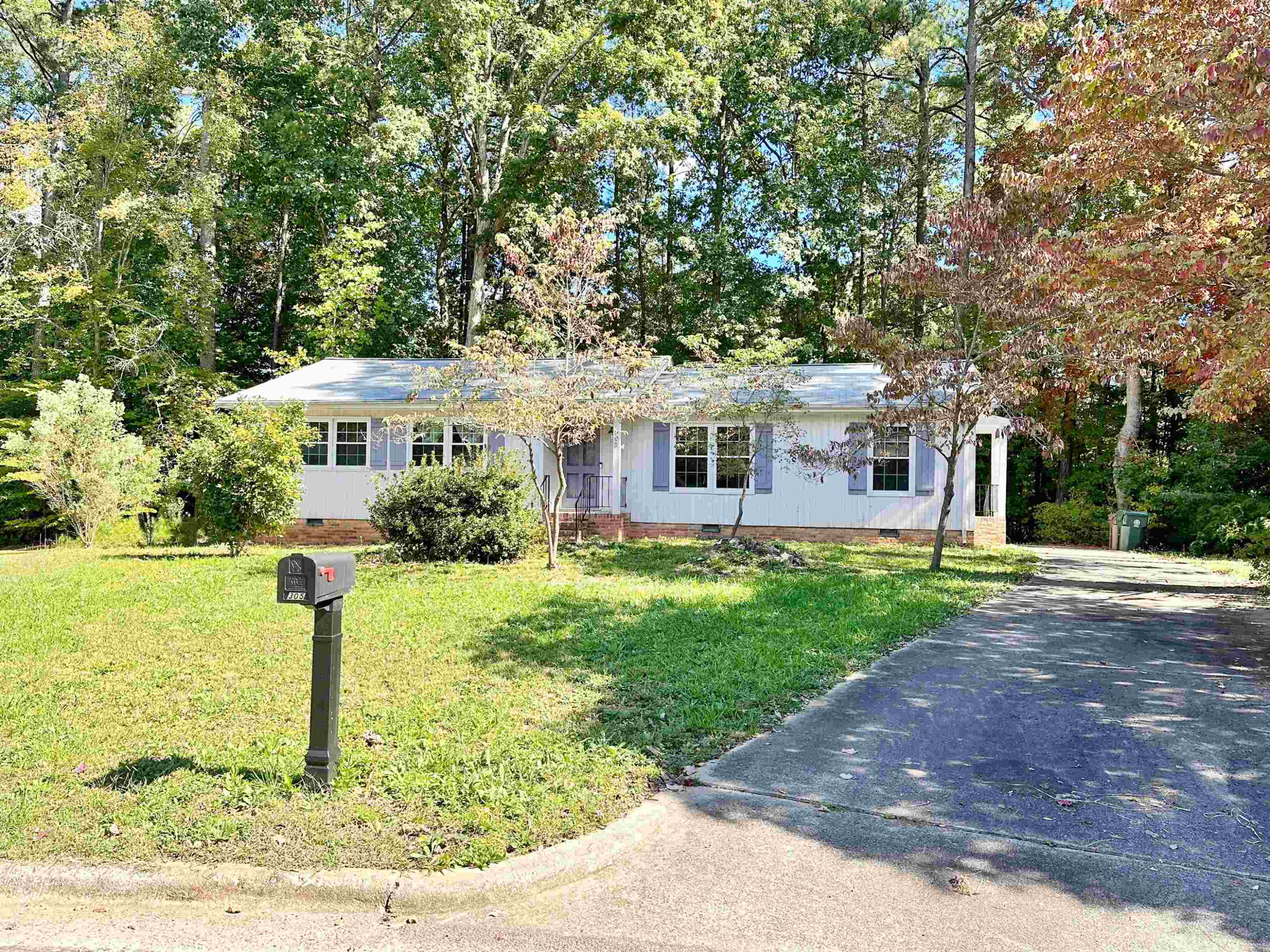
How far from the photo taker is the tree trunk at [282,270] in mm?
25312

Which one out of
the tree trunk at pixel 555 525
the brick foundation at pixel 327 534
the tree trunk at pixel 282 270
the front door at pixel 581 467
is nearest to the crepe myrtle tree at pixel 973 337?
the tree trunk at pixel 555 525

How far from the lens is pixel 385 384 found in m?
18.5

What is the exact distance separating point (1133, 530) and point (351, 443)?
17.2m

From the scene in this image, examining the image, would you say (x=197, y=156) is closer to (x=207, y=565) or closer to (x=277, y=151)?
(x=277, y=151)

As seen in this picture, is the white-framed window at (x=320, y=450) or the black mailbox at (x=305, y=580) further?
the white-framed window at (x=320, y=450)

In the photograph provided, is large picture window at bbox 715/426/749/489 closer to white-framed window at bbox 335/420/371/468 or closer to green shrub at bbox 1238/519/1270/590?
white-framed window at bbox 335/420/371/468

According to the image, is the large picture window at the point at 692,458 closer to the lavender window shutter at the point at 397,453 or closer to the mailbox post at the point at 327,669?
the lavender window shutter at the point at 397,453

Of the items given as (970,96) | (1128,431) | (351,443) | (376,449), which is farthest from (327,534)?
(970,96)

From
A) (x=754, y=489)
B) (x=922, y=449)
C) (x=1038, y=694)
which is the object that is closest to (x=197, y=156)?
(x=754, y=489)

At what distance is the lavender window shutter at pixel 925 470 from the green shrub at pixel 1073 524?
265 inches

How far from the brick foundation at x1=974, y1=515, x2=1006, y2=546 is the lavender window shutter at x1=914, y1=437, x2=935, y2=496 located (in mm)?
1359

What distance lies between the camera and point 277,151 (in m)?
23.5

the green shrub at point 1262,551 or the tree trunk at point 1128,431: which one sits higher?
the tree trunk at point 1128,431

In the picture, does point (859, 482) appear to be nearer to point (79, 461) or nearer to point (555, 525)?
point (555, 525)
